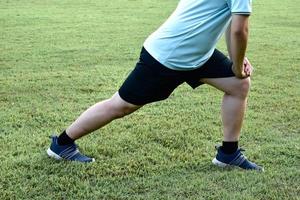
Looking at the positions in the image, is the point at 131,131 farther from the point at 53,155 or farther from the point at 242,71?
Answer: the point at 242,71

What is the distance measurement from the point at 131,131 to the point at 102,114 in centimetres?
90

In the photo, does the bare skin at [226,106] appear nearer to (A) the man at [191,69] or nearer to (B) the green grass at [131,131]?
(A) the man at [191,69]

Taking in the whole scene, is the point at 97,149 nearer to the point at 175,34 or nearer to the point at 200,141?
the point at 200,141

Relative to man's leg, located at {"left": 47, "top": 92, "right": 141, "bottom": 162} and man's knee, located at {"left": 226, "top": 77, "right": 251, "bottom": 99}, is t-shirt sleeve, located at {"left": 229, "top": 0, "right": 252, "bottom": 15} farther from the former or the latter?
man's leg, located at {"left": 47, "top": 92, "right": 141, "bottom": 162}

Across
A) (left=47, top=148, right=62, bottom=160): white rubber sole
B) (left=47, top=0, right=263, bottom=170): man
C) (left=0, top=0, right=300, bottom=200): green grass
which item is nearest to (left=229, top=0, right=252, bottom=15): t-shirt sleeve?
(left=47, top=0, right=263, bottom=170): man

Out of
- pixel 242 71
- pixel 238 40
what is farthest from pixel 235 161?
pixel 238 40

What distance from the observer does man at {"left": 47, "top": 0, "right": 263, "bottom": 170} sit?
3473mm

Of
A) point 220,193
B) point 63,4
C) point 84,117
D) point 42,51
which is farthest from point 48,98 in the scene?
point 63,4

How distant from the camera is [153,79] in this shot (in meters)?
3.63

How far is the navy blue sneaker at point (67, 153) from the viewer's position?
154 inches

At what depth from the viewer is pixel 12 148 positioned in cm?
420

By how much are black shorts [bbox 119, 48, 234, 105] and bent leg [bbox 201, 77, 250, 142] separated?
0.09 metres

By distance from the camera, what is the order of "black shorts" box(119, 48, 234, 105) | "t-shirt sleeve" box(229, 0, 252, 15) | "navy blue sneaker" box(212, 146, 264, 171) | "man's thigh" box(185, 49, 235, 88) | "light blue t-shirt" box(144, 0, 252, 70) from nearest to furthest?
1. "t-shirt sleeve" box(229, 0, 252, 15)
2. "light blue t-shirt" box(144, 0, 252, 70)
3. "black shorts" box(119, 48, 234, 105)
4. "man's thigh" box(185, 49, 235, 88)
5. "navy blue sneaker" box(212, 146, 264, 171)

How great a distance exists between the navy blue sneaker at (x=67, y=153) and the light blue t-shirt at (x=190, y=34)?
2.95 feet
